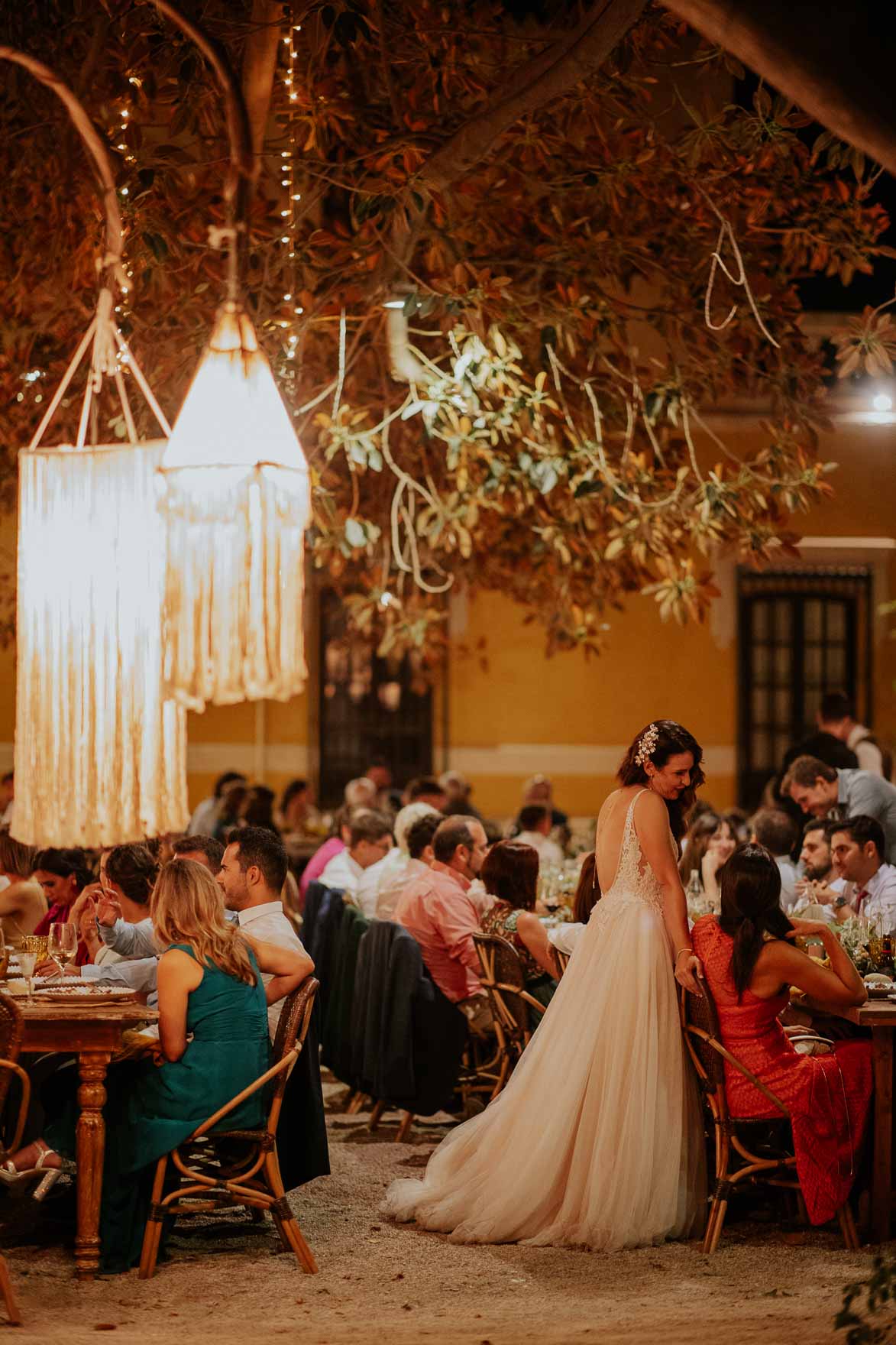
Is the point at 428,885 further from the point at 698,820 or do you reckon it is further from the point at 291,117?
the point at 291,117

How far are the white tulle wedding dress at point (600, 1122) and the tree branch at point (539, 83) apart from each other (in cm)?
275

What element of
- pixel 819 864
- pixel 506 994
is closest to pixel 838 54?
pixel 506 994

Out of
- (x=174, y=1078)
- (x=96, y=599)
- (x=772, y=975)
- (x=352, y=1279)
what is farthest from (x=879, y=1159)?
(x=96, y=599)

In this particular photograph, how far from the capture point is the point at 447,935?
22.9 feet

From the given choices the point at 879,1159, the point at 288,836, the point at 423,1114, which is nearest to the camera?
the point at 879,1159

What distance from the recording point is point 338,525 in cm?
772

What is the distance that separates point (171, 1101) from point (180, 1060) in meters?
0.12

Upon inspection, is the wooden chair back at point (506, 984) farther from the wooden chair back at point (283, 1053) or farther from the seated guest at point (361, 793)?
the seated guest at point (361, 793)

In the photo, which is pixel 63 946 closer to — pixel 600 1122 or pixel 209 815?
pixel 600 1122

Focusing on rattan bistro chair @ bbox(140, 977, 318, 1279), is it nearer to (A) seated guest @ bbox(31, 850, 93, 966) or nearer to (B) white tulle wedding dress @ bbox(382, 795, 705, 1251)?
(B) white tulle wedding dress @ bbox(382, 795, 705, 1251)

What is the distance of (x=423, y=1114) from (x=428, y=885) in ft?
3.01

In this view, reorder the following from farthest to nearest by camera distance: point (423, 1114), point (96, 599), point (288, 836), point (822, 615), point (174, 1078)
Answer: point (822, 615) → point (288, 836) → point (423, 1114) → point (174, 1078) → point (96, 599)

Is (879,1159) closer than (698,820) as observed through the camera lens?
Yes

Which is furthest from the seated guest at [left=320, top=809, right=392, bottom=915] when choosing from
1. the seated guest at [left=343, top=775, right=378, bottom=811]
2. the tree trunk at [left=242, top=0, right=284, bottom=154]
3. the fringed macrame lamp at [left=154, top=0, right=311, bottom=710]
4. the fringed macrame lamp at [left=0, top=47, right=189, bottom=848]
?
the fringed macrame lamp at [left=154, top=0, right=311, bottom=710]
